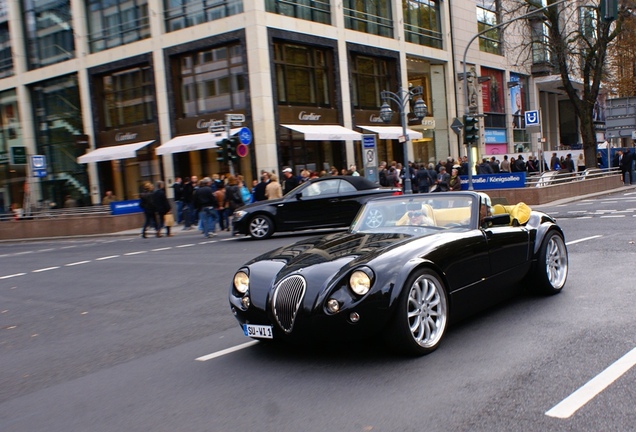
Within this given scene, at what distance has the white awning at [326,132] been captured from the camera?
28.8 metres

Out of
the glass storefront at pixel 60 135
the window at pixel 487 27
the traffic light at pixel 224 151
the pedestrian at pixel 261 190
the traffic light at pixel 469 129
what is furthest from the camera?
the window at pixel 487 27

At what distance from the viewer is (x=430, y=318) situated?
5.07 m

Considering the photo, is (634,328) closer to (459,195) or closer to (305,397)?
(459,195)

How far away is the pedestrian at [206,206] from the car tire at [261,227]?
8.01 feet

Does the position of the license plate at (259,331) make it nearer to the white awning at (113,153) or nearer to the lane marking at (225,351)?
the lane marking at (225,351)

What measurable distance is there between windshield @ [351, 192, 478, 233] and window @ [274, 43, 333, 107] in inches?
922

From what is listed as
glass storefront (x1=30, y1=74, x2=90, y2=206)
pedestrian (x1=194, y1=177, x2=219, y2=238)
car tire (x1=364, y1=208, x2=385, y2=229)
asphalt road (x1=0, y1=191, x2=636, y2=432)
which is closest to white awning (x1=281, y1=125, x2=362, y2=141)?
pedestrian (x1=194, y1=177, x2=219, y2=238)

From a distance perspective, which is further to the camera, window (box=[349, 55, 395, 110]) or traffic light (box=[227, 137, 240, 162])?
window (box=[349, 55, 395, 110])

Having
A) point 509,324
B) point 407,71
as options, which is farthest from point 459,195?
point 407,71

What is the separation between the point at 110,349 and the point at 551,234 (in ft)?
15.1

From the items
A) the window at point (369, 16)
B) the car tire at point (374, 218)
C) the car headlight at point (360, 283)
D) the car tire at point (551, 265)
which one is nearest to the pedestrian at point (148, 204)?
the car tire at point (374, 218)

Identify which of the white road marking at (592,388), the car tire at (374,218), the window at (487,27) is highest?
the window at (487,27)

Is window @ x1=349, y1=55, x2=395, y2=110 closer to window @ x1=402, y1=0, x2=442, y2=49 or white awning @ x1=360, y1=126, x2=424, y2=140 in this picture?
white awning @ x1=360, y1=126, x2=424, y2=140

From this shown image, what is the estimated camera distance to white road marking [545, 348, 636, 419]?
364 centimetres
